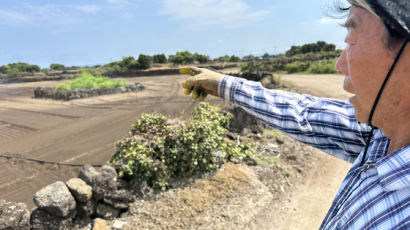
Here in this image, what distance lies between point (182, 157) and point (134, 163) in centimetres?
69

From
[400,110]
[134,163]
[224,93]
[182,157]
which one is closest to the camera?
[400,110]

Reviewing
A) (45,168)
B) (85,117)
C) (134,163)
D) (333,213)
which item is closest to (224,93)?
(333,213)

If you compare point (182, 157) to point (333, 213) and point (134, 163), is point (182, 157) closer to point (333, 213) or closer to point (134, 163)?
point (134, 163)

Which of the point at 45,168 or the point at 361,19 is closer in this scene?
the point at 361,19

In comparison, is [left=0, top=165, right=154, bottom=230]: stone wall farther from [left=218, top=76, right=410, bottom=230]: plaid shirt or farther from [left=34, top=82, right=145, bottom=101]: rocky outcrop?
[left=34, top=82, right=145, bottom=101]: rocky outcrop

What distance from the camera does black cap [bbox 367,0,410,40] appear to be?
1.96 ft

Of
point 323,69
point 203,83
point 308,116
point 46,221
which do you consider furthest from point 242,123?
point 323,69

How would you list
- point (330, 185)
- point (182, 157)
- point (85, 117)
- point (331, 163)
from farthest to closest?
point (85, 117), point (331, 163), point (330, 185), point (182, 157)

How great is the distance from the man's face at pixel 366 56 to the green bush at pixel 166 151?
3.02 m

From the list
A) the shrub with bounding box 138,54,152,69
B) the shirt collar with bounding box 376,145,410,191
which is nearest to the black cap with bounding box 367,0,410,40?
the shirt collar with bounding box 376,145,410,191

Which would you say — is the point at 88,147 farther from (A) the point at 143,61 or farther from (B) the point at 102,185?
(A) the point at 143,61

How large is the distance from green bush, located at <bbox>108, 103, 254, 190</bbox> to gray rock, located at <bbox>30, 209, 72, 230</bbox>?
0.82 meters

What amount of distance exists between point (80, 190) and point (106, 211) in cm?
48

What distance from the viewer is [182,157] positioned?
3779 mm
